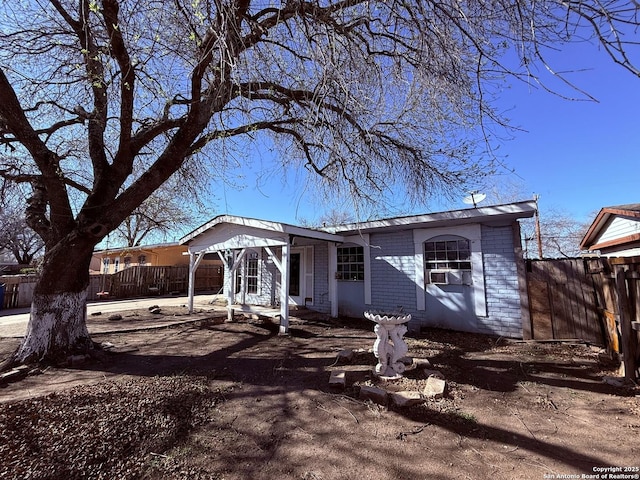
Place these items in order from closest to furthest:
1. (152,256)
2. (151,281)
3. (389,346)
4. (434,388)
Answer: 1. (434,388)
2. (389,346)
3. (151,281)
4. (152,256)

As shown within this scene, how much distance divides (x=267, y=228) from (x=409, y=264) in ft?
13.0

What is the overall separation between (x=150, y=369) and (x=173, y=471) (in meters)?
2.74

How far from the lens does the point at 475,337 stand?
6422 millimetres

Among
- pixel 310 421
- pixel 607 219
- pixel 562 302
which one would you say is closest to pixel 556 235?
pixel 607 219

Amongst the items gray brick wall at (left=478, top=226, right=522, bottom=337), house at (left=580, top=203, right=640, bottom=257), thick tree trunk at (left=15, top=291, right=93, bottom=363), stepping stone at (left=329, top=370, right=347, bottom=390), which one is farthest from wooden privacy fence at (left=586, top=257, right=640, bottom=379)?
thick tree trunk at (left=15, top=291, right=93, bottom=363)

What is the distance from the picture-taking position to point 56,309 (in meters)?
4.61

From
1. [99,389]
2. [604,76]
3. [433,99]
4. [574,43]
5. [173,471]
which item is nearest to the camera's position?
[574,43]

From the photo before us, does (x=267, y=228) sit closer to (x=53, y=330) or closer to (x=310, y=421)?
(x=53, y=330)

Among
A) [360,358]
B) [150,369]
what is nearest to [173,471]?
[150,369]

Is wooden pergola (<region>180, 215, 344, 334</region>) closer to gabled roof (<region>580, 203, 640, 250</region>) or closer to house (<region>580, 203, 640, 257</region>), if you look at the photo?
house (<region>580, 203, 640, 257</region>)

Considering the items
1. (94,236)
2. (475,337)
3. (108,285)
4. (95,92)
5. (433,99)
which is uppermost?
(95,92)

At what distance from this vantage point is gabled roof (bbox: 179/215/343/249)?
23.5 ft

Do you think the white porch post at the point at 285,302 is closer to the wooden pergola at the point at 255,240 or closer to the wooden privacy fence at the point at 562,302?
the wooden pergola at the point at 255,240

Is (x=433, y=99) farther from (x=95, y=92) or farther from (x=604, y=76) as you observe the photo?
(x=95, y=92)
